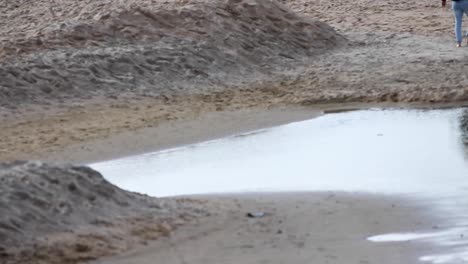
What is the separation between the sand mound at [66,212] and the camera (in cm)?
835

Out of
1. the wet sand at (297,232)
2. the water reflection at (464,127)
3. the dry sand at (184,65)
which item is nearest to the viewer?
the wet sand at (297,232)

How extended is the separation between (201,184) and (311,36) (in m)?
8.90

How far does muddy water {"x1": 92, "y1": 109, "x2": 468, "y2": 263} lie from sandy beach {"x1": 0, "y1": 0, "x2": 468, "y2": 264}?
30cm

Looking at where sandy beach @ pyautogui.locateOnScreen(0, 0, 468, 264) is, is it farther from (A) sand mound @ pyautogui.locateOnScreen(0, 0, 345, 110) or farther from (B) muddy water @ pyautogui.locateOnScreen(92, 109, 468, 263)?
(B) muddy water @ pyautogui.locateOnScreen(92, 109, 468, 263)

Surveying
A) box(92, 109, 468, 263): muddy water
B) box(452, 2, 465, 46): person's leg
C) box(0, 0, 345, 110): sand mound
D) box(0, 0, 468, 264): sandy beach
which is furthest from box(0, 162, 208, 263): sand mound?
box(452, 2, 465, 46): person's leg

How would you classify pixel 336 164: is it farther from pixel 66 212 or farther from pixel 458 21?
pixel 458 21

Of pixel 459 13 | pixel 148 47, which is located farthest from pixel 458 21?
pixel 148 47

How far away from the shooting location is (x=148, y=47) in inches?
686

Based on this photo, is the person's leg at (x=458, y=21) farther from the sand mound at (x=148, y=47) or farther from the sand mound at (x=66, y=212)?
the sand mound at (x=66, y=212)

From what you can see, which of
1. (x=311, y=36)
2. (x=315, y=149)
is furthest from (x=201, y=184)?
(x=311, y=36)

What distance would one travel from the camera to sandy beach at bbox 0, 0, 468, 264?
8.68m

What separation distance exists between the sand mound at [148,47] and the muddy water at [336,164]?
8.74 ft

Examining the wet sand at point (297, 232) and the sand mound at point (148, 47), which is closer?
the wet sand at point (297, 232)

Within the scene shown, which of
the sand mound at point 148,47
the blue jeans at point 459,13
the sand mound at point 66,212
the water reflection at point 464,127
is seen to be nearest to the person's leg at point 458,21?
the blue jeans at point 459,13
